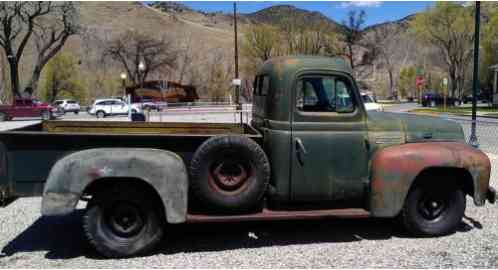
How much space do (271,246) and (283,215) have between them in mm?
432

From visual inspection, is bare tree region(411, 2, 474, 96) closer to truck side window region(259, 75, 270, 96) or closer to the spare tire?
truck side window region(259, 75, 270, 96)

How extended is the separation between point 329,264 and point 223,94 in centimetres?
5885

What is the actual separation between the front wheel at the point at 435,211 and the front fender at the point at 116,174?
268cm

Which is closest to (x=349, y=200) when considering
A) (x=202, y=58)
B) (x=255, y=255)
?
(x=255, y=255)

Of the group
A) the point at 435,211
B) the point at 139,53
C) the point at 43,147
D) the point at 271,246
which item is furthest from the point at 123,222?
the point at 139,53

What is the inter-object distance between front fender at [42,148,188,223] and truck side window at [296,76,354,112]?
1.61 meters

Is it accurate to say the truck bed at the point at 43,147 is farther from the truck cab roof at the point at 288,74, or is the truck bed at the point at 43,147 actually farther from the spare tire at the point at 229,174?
the truck cab roof at the point at 288,74

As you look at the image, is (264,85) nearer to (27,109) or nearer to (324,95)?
(324,95)

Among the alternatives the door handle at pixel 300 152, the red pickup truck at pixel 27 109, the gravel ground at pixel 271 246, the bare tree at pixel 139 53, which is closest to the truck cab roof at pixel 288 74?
the door handle at pixel 300 152

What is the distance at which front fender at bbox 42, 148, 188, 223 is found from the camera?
4.52m

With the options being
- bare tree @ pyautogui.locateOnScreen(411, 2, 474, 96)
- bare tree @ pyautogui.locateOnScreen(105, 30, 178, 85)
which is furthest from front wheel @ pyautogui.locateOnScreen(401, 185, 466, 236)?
bare tree @ pyautogui.locateOnScreen(105, 30, 178, 85)

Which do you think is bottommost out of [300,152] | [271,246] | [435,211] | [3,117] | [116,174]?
[271,246]

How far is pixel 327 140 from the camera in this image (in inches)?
201

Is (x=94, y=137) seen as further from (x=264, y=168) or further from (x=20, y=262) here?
(x=264, y=168)
